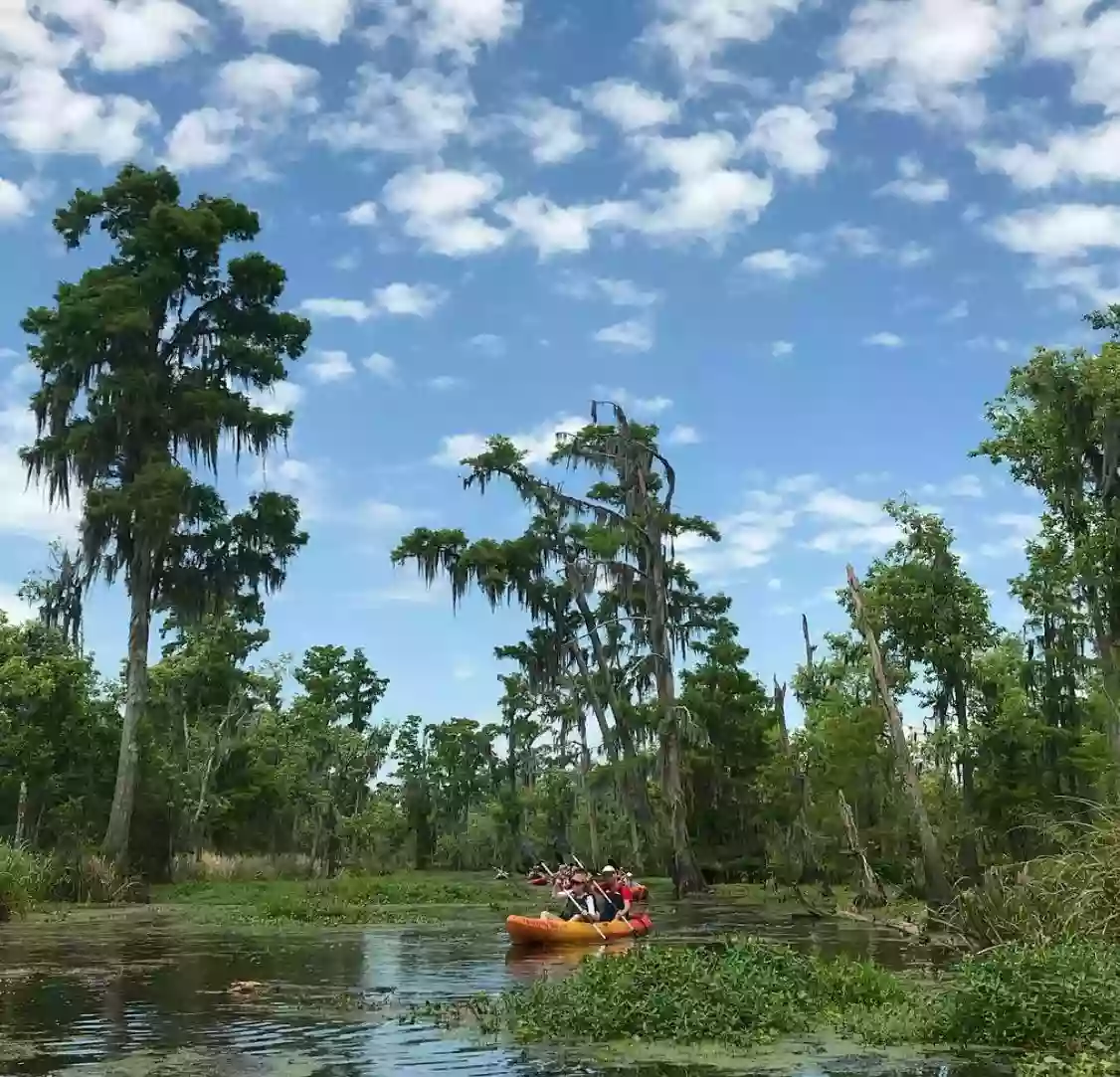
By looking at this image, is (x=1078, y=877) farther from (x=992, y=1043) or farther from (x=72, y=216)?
(x=72, y=216)

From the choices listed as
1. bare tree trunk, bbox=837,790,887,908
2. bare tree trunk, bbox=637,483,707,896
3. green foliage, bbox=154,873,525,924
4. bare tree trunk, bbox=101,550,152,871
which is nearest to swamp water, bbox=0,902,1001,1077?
green foliage, bbox=154,873,525,924

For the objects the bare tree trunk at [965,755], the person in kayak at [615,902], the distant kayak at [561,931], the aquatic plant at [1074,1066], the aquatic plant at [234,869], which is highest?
the bare tree trunk at [965,755]

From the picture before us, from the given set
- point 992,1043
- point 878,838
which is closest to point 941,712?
point 878,838

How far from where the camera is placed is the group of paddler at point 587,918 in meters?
22.5

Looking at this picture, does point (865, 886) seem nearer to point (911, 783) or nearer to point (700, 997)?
point (911, 783)

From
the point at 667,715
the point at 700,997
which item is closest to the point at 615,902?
the point at 700,997

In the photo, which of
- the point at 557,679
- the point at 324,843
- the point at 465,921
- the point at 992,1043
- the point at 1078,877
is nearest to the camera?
the point at 992,1043

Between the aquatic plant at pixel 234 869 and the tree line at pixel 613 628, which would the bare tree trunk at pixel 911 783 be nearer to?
the tree line at pixel 613 628

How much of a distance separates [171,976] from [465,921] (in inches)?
516

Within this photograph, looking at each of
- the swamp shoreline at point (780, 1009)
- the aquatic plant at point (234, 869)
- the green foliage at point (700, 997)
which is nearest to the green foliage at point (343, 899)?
the aquatic plant at point (234, 869)

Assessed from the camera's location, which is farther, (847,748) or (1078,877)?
(847,748)

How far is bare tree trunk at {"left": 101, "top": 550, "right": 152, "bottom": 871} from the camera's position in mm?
34031

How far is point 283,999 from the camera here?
49.3 ft

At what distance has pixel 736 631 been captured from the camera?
50.2 meters
